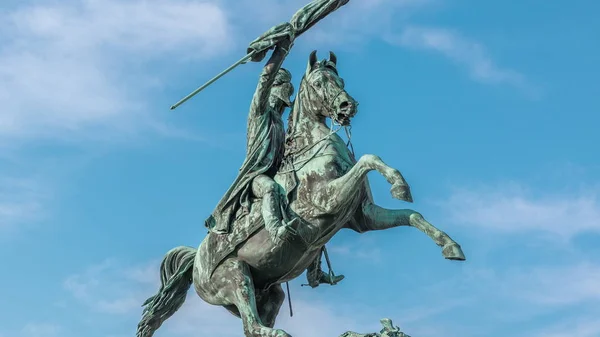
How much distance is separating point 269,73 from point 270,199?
63.1 inches

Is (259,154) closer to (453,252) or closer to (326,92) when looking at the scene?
(326,92)

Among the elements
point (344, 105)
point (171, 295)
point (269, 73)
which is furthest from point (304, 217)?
point (171, 295)

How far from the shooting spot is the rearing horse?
15828mm

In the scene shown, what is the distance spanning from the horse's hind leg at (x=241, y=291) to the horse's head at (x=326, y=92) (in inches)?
83.6

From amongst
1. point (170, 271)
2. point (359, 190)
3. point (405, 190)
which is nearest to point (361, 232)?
point (359, 190)

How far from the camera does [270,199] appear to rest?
1577cm

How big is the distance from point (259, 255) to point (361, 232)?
1289 millimetres

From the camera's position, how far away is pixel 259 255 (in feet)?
53.2

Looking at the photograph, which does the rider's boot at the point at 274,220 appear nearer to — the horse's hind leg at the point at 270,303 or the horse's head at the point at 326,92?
the horse's head at the point at 326,92

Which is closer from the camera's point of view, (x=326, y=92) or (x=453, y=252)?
(x=453, y=252)

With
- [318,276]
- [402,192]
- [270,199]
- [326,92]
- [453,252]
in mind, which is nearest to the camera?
[402,192]

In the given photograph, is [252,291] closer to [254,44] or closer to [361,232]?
[361,232]

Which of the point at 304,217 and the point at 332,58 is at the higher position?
the point at 332,58

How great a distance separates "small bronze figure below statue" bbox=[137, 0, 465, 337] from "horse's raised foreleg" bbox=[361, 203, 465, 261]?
0.05 feet
